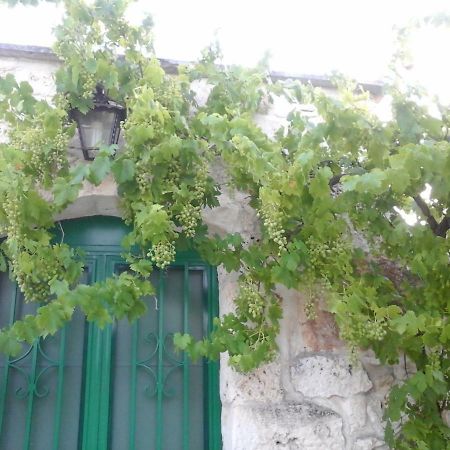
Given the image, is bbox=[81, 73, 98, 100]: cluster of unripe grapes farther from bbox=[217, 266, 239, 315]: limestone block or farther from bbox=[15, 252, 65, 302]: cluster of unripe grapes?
bbox=[217, 266, 239, 315]: limestone block

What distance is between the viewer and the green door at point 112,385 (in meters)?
2.35

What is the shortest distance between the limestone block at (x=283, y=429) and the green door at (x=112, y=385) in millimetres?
183

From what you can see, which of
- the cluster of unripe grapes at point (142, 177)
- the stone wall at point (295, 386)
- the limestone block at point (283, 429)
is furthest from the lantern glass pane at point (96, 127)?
the limestone block at point (283, 429)

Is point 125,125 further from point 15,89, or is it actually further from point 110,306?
point 110,306

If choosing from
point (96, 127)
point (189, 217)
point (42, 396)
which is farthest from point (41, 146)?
point (42, 396)

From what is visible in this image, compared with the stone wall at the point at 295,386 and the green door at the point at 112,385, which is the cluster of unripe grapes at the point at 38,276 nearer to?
the green door at the point at 112,385

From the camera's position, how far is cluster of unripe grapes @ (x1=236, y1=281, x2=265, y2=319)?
2.26 m

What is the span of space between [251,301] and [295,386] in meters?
0.41

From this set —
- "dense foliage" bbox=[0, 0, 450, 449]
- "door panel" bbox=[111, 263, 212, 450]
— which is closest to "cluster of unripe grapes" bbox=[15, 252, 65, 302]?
"dense foliage" bbox=[0, 0, 450, 449]

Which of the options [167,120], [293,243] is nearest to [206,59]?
[167,120]

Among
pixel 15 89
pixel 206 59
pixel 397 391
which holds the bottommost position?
pixel 397 391

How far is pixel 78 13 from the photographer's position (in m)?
2.44

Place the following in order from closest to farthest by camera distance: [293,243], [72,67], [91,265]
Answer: [293,243] → [72,67] → [91,265]

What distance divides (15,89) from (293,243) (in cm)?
129
